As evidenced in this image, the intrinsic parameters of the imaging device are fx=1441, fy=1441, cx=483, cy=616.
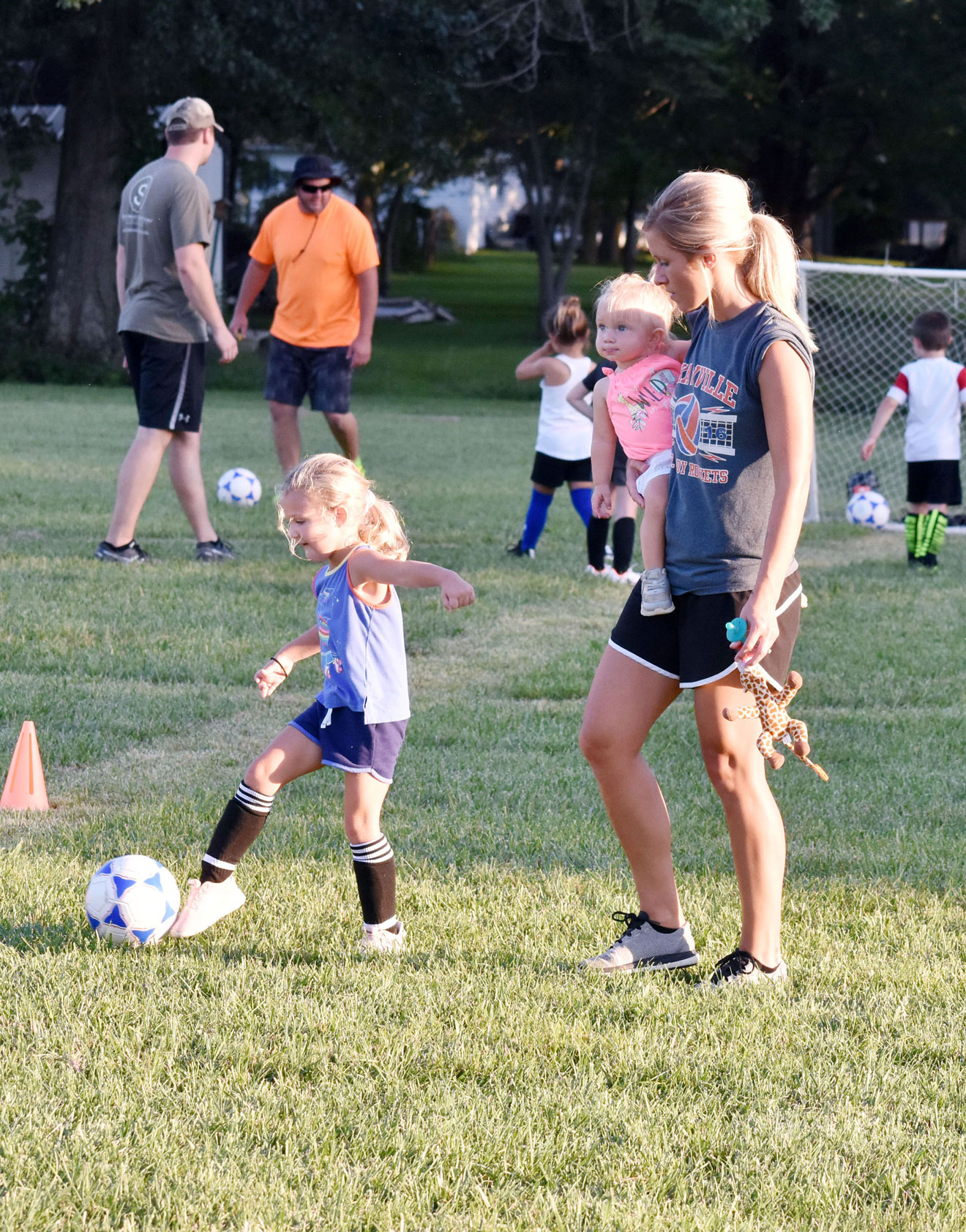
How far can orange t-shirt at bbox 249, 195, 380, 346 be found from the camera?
898 cm

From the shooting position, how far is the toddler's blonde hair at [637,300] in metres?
3.87

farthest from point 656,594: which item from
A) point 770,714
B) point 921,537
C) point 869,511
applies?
point 869,511

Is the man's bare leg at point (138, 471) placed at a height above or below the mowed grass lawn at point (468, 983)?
above

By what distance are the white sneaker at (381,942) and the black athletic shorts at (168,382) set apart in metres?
4.95

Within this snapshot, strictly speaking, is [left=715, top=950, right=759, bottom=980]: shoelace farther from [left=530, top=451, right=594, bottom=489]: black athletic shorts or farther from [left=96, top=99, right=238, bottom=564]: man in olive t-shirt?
[left=530, top=451, right=594, bottom=489]: black athletic shorts

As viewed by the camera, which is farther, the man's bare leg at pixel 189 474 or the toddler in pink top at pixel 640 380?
the man's bare leg at pixel 189 474

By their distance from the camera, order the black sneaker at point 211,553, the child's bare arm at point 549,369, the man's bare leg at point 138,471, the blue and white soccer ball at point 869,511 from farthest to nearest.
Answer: the blue and white soccer ball at point 869,511 → the child's bare arm at point 549,369 → the black sneaker at point 211,553 → the man's bare leg at point 138,471

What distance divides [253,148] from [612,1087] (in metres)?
41.8

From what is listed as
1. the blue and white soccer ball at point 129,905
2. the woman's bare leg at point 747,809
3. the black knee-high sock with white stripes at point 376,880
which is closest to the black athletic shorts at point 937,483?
the woman's bare leg at point 747,809

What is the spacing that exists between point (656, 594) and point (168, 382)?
526 cm

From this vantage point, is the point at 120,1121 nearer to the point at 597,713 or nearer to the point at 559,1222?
the point at 559,1222

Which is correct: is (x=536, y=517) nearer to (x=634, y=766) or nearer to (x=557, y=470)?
(x=557, y=470)

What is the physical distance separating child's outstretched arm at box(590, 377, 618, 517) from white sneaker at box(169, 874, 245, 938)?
1.42 meters

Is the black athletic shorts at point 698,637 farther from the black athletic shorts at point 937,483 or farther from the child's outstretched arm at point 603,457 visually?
the black athletic shorts at point 937,483
